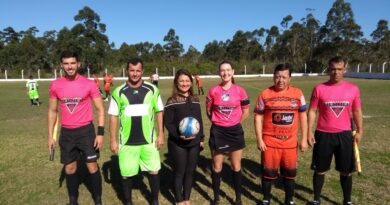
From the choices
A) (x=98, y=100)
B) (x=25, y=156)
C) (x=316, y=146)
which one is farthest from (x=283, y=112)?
(x=25, y=156)

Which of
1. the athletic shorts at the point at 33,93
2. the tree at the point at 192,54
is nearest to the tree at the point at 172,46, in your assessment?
the tree at the point at 192,54

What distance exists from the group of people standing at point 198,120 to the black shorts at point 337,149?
0.04 ft

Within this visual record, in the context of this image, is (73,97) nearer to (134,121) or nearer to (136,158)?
(134,121)

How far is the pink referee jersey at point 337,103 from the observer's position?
4.52m

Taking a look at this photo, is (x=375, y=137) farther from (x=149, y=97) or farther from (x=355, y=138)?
(x=149, y=97)

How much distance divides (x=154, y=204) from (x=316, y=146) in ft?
7.66

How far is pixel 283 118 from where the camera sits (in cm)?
455

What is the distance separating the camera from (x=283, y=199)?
17.1ft

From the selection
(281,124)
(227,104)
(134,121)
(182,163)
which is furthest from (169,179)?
(281,124)

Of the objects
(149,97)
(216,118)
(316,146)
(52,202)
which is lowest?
(52,202)

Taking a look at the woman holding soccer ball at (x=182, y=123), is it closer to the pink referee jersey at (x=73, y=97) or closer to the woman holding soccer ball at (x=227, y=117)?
the woman holding soccer ball at (x=227, y=117)

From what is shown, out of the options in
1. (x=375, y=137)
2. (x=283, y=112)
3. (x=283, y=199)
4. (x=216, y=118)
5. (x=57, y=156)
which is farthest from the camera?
(x=375, y=137)

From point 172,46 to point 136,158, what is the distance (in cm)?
8903

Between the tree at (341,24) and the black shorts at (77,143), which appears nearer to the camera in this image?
the black shorts at (77,143)
